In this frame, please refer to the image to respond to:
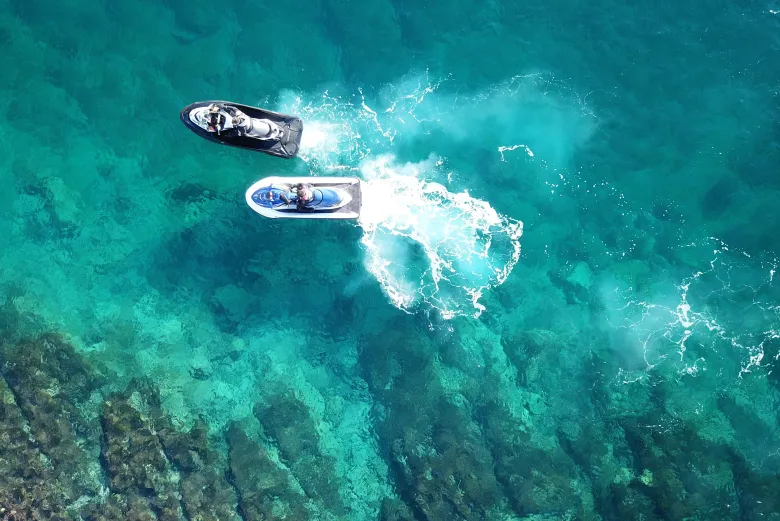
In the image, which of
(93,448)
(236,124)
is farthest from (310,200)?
(93,448)

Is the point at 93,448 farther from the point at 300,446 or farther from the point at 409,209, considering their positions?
the point at 409,209

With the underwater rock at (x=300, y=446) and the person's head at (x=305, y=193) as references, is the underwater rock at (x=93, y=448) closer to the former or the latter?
the underwater rock at (x=300, y=446)

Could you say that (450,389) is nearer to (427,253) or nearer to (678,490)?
(427,253)

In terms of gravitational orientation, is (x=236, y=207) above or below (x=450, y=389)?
below

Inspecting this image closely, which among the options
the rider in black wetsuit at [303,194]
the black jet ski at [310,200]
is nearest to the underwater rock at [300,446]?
the black jet ski at [310,200]

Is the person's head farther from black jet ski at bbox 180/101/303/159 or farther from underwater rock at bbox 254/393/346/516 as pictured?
underwater rock at bbox 254/393/346/516

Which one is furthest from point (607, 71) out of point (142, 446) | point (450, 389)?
point (142, 446)
